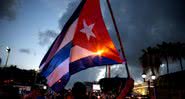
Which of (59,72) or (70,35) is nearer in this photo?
(70,35)

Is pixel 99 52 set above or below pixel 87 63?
above

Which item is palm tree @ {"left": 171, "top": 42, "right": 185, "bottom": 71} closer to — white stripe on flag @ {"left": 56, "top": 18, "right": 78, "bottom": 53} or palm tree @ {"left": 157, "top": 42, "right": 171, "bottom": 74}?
palm tree @ {"left": 157, "top": 42, "right": 171, "bottom": 74}

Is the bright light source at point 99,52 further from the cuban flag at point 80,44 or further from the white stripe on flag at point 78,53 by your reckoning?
the white stripe on flag at point 78,53

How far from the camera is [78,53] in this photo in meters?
8.85

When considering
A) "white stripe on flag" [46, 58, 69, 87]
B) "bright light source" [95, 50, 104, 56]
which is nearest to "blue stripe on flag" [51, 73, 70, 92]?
"white stripe on flag" [46, 58, 69, 87]

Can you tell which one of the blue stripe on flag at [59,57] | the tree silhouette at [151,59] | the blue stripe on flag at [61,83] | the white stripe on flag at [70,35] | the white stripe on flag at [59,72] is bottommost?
the blue stripe on flag at [61,83]

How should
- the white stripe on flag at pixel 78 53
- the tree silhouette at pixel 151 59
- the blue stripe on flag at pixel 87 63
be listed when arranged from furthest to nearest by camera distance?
1. the tree silhouette at pixel 151 59
2. the white stripe on flag at pixel 78 53
3. the blue stripe on flag at pixel 87 63

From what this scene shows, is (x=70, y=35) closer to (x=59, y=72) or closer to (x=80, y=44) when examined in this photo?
(x=80, y=44)

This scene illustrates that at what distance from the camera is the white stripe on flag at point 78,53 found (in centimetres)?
872

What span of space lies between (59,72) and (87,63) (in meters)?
1.37

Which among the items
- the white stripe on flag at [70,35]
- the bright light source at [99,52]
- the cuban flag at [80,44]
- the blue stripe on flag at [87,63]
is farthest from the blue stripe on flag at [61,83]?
the bright light source at [99,52]

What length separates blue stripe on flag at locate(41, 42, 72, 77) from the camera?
9006 mm

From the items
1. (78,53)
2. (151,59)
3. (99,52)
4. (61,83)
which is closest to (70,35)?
(78,53)

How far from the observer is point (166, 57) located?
54844 mm
